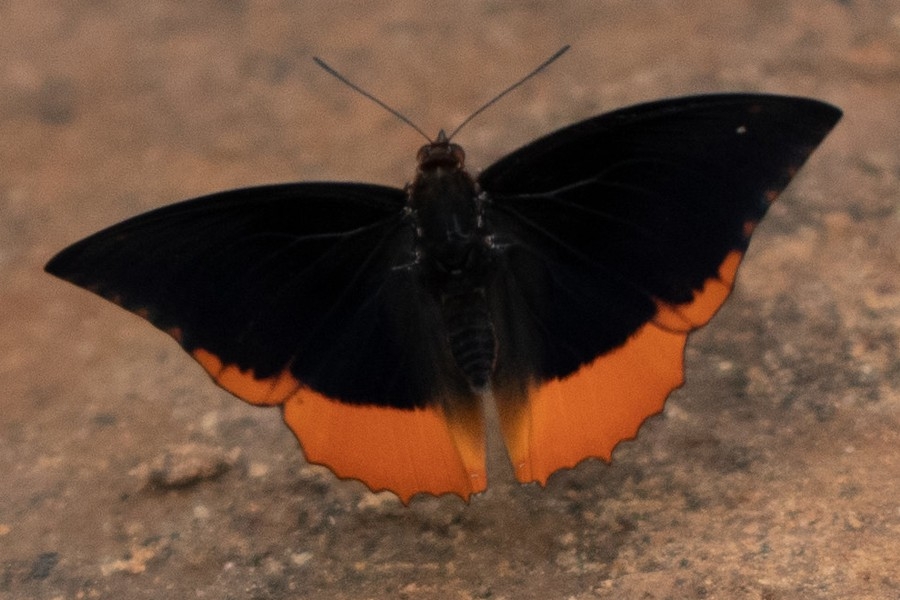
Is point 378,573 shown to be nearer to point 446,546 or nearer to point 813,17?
point 446,546

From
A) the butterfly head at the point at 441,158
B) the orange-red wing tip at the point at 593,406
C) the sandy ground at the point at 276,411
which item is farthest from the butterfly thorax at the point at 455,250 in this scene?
the sandy ground at the point at 276,411

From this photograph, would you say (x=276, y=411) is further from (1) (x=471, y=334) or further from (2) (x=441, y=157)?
(2) (x=441, y=157)

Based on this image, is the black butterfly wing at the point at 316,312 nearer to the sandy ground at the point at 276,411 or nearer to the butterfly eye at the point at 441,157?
the butterfly eye at the point at 441,157

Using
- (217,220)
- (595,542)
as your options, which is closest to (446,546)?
(595,542)

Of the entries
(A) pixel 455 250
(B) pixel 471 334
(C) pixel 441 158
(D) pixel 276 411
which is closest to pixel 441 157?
(C) pixel 441 158

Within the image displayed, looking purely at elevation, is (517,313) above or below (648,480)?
above

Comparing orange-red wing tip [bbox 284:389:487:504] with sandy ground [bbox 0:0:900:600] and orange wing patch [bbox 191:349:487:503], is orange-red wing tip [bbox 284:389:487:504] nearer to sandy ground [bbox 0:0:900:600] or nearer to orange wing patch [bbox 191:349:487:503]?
orange wing patch [bbox 191:349:487:503]

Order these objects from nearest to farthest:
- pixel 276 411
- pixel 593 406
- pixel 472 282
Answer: pixel 593 406 → pixel 472 282 → pixel 276 411
